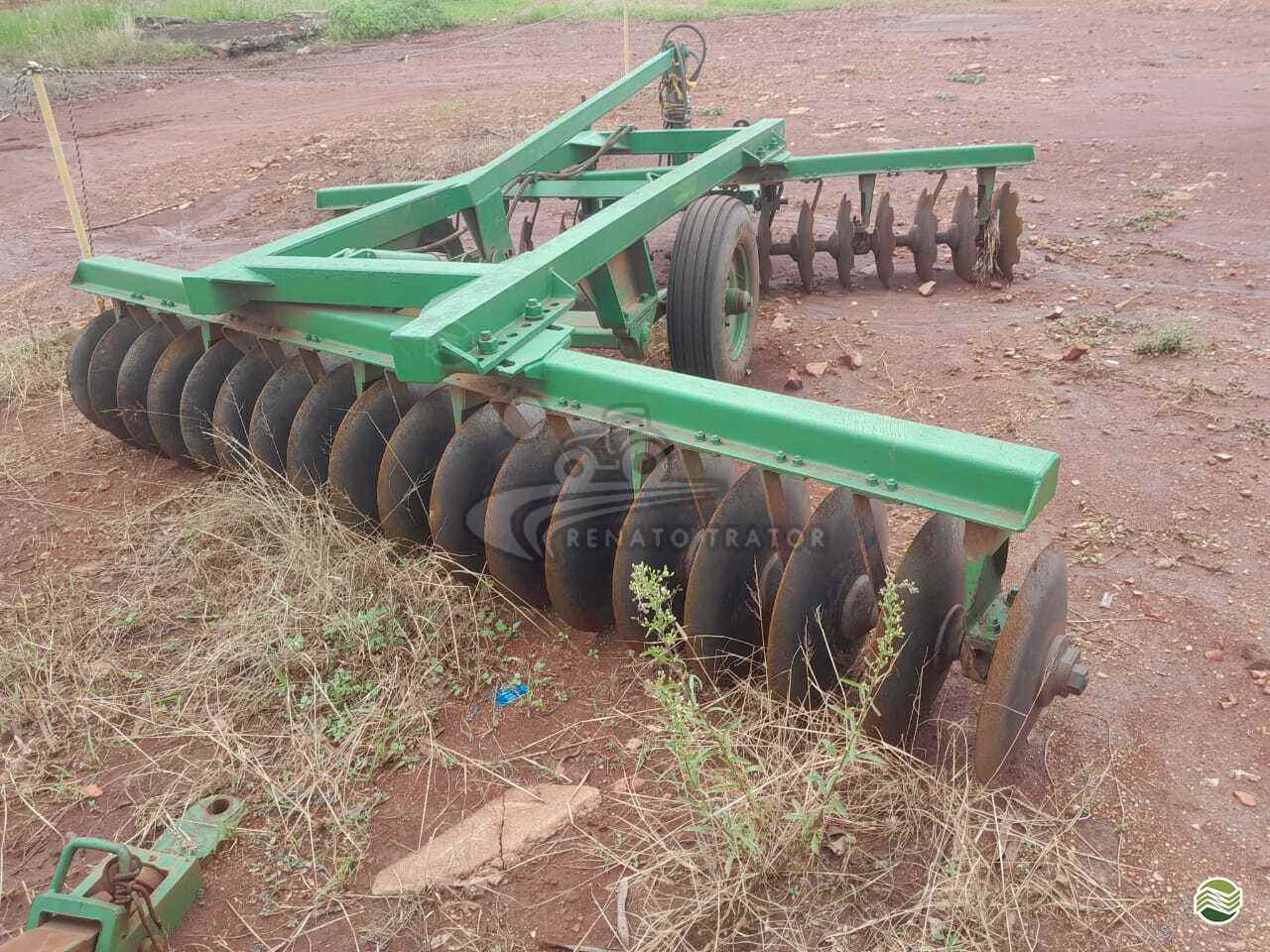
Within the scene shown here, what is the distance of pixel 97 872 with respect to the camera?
80.5 inches

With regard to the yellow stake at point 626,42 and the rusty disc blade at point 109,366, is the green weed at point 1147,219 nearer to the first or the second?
the yellow stake at point 626,42

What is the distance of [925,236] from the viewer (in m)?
5.29

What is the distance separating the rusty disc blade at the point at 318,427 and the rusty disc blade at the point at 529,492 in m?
0.73

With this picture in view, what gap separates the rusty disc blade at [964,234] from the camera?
5242mm

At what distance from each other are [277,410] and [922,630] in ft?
7.10

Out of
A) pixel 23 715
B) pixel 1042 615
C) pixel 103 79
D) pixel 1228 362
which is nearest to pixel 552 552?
pixel 1042 615

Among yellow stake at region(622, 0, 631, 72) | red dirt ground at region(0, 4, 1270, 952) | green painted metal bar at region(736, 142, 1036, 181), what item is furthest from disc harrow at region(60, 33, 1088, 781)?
yellow stake at region(622, 0, 631, 72)

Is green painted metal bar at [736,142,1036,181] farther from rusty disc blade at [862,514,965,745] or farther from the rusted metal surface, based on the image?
the rusted metal surface

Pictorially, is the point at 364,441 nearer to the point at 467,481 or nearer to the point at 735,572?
the point at 467,481

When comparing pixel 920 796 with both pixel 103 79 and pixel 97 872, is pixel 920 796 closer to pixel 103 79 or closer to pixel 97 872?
pixel 97 872

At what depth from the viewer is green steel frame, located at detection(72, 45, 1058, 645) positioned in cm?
204

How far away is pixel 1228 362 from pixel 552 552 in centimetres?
325

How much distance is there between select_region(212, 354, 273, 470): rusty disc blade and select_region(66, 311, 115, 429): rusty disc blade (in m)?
0.80

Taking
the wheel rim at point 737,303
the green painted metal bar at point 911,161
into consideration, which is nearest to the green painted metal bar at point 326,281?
the wheel rim at point 737,303
